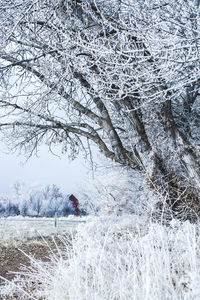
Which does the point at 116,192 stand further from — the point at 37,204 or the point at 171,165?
the point at 37,204

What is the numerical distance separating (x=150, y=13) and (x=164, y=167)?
4363mm

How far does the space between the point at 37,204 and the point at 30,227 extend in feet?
32.8

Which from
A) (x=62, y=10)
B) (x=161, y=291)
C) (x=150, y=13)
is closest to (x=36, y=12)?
(x=62, y=10)

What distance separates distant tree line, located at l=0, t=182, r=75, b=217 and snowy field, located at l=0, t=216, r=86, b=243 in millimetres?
7579

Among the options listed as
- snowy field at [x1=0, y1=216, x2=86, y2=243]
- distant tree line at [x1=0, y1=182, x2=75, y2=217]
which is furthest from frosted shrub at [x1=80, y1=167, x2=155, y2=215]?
distant tree line at [x1=0, y1=182, x2=75, y2=217]

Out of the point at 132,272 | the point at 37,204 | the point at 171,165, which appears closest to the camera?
the point at 132,272

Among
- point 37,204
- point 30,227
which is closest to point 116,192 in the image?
point 30,227

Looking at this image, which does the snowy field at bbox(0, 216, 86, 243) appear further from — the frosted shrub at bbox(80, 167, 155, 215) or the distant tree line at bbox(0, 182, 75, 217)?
the distant tree line at bbox(0, 182, 75, 217)

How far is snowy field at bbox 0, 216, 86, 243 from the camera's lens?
10.9 meters

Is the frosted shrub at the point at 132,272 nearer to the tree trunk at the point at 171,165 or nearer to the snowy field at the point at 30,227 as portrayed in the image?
the tree trunk at the point at 171,165

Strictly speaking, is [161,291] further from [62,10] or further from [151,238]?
[62,10]

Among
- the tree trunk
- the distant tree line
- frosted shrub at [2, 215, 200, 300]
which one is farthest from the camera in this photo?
the distant tree line

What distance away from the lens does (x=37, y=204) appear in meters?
22.2

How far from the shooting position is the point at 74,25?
24.7ft
